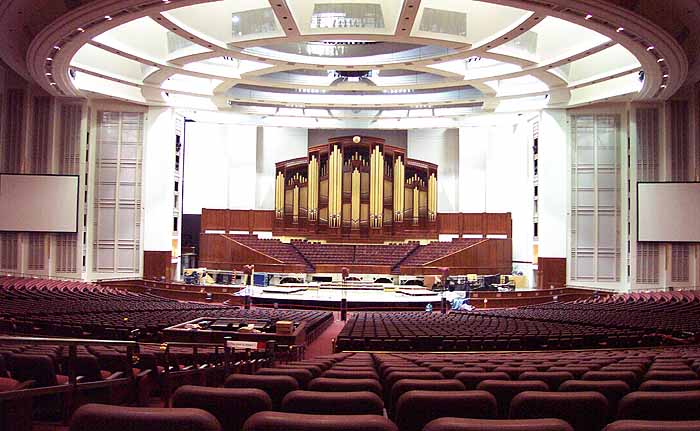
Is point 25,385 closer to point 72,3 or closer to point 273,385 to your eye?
point 273,385

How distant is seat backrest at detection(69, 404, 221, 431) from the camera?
52.2 inches

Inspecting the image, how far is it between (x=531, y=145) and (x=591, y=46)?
7859mm

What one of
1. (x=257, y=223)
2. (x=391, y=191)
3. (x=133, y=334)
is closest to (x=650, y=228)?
(x=391, y=191)

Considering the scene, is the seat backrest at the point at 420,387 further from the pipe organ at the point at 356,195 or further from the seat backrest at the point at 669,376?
the pipe organ at the point at 356,195

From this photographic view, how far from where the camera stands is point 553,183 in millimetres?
21625

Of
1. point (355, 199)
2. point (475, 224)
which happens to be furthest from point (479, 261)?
point (355, 199)

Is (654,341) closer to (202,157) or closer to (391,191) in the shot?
(391,191)

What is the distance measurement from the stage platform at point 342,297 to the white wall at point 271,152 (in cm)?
790

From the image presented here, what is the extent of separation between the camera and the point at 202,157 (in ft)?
86.2

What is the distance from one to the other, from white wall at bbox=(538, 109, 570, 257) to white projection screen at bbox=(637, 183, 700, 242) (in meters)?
2.80

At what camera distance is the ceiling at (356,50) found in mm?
13594

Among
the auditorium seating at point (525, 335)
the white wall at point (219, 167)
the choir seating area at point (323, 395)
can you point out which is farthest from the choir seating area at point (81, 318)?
the white wall at point (219, 167)

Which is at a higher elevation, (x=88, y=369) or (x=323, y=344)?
(x=88, y=369)

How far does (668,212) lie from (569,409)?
67.2ft
